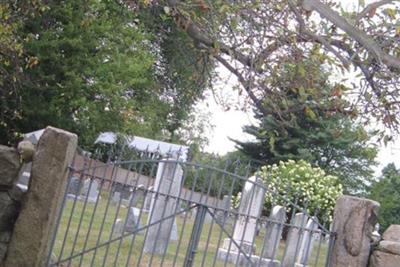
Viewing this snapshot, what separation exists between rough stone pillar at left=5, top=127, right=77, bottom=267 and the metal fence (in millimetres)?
134

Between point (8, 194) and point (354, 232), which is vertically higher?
point (354, 232)

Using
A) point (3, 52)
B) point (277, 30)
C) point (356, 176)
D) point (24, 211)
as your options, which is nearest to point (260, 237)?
point (3, 52)

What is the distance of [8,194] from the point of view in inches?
218

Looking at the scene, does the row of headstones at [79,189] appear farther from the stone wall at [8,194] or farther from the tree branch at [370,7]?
the tree branch at [370,7]

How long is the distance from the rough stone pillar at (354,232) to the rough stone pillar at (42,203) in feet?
8.38

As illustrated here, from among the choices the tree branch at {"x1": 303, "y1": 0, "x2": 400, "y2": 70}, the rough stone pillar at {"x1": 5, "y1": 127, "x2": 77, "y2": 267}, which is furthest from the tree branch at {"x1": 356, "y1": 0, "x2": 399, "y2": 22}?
the rough stone pillar at {"x1": 5, "y1": 127, "x2": 77, "y2": 267}

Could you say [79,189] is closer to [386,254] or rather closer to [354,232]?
[354,232]

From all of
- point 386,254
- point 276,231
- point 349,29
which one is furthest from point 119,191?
point 349,29

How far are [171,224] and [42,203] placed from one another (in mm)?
1721

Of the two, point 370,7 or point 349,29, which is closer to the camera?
point 349,29

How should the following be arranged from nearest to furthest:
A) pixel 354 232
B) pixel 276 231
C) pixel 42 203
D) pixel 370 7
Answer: pixel 370 7 → pixel 42 203 → pixel 354 232 → pixel 276 231

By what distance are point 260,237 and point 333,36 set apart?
412 inches

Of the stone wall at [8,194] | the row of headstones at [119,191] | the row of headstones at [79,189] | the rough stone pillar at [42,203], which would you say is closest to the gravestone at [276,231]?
the row of headstones at [119,191]

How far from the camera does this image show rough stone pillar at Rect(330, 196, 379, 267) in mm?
5664
